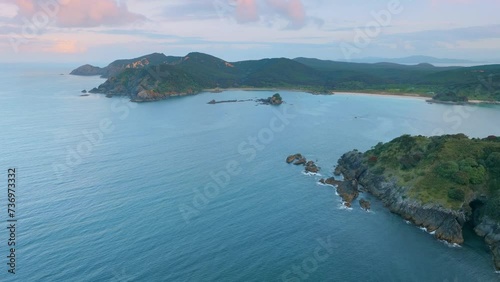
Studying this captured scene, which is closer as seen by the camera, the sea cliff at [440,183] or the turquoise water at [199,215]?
the turquoise water at [199,215]

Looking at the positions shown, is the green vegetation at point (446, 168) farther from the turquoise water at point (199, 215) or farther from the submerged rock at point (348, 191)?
the turquoise water at point (199, 215)

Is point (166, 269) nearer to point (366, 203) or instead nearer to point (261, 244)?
point (261, 244)

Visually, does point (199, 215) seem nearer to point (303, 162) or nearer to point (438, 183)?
point (303, 162)

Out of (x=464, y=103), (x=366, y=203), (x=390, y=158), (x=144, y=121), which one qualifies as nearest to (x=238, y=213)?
(x=366, y=203)

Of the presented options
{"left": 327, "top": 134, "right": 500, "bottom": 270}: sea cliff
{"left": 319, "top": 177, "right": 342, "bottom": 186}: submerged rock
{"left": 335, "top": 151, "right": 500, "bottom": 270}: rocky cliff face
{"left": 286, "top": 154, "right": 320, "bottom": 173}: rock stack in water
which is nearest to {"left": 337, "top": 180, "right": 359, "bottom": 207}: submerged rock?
→ {"left": 327, "top": 134, "right": 500, "bottom": 270}: sea cliff

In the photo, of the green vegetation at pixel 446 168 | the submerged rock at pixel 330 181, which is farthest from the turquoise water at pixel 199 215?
the green vegetation at pixel 446 168

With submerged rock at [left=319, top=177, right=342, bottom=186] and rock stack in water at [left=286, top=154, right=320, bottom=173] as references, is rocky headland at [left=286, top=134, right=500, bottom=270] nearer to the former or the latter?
submerged rock at [left=319, top=177, right=342, bottom=186]

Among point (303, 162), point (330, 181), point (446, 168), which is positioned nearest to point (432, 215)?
point (446, 168)
